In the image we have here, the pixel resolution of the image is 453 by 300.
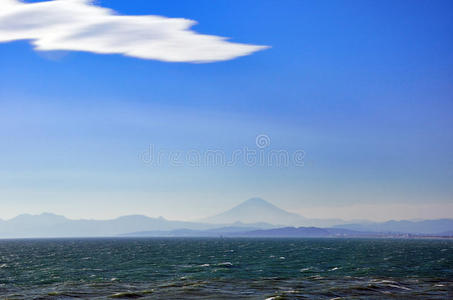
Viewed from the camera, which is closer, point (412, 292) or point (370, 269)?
point (412, 292)

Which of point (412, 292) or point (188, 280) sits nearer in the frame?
point (412, 292)

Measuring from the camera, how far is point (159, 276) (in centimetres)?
6388

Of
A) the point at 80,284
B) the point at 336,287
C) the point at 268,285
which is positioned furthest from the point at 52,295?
the point at 336,287

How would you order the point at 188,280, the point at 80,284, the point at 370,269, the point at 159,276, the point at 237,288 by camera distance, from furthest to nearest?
the point at 370,269
the point at 159,276
the point at 188,280
the point at 80,284
the point at 237,288

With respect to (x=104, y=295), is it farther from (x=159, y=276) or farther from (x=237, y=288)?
(x=159, y=276)

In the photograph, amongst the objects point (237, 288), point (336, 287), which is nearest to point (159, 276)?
point (237, 288)

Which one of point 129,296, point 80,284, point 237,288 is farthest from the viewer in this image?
point 80,284

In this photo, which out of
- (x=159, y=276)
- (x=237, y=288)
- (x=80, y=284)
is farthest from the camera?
(x=159, y=276)

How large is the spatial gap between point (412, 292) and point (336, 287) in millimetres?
7883

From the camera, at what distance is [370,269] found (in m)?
73.1

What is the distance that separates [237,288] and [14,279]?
105 feet

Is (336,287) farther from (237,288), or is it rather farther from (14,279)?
(14,279)

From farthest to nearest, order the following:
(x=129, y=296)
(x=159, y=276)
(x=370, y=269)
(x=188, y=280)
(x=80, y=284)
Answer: (x=370, y=269)
(x=159, y=276)
(x=188, y=280)
(x=80, y=284)
(x=129, y=296)

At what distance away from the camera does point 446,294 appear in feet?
150
